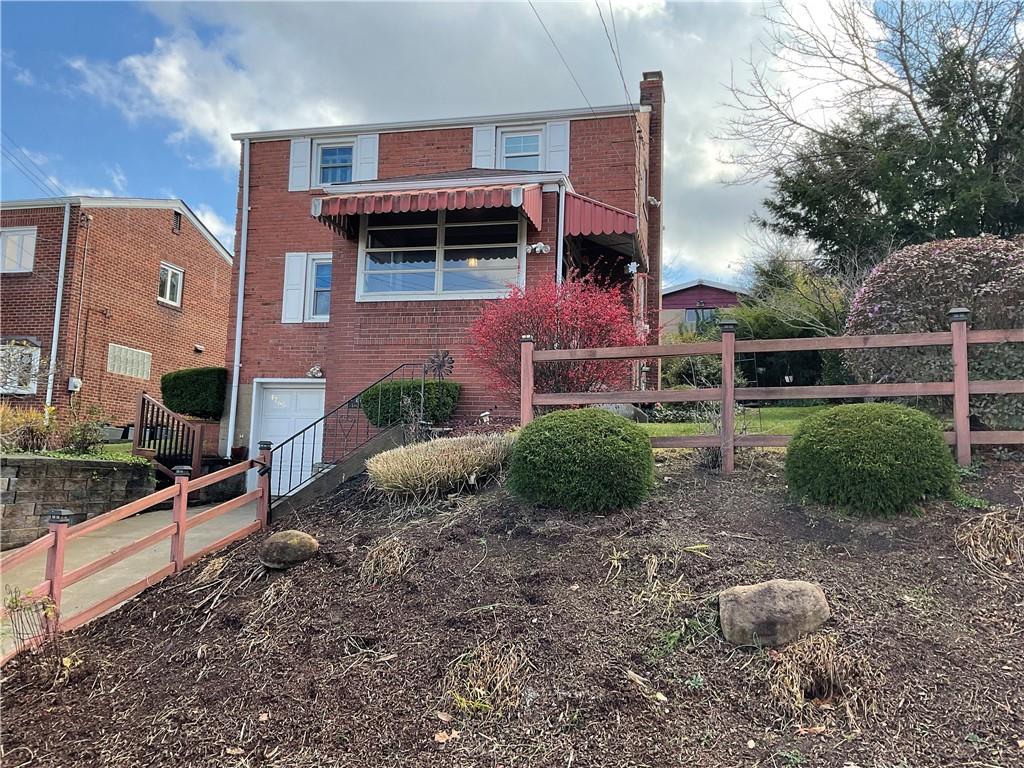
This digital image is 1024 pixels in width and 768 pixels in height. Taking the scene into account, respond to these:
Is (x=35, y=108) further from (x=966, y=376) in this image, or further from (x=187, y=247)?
(x=187, y=247)

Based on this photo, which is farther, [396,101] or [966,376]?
[396,101]

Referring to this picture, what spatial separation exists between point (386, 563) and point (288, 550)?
2.92 ft

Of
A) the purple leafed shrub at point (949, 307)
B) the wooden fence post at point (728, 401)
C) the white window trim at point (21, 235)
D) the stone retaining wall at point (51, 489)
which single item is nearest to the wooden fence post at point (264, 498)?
the stone retaining wall at point (51, 489)

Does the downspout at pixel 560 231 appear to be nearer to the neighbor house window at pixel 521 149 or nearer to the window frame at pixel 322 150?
the neighbor house window at pixel 521 149

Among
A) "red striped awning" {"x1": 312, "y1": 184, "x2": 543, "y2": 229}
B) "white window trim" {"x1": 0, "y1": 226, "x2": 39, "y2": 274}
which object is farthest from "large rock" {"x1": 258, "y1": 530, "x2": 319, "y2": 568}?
"white window trim" {"x1": 0, "y1": 226, "x2": 39, "y2": 274}

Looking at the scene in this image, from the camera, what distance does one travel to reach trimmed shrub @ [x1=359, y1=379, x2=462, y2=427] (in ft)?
31.9

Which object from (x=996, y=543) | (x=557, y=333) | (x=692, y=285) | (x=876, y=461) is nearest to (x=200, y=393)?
(x=557, y=333)

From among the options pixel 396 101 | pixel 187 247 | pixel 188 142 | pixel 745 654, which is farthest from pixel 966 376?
pixel 187 247

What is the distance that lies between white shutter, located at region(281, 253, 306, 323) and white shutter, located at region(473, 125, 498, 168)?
4.08 m

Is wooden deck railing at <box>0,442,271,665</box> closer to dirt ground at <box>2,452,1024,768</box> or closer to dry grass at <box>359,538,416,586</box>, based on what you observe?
dirt ground at <box>2,452,1024,768</box>

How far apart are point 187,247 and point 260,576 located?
16.4 meters

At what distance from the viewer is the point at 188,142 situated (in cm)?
1062

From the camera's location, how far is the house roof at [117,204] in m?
15.6

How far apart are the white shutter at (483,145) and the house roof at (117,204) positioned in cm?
927
